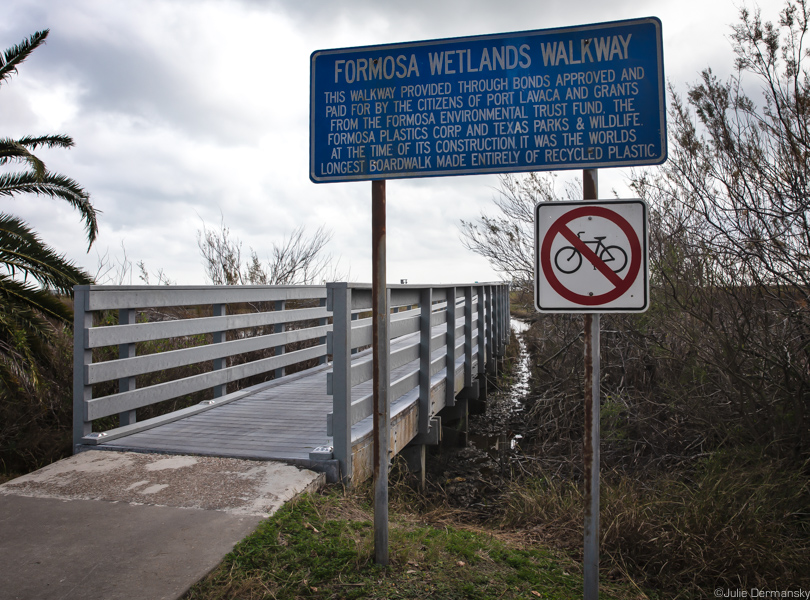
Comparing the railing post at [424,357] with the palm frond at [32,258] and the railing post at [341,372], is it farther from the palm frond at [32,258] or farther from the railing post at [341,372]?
the palm frond at [32,258]

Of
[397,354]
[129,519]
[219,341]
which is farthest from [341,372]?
[219,341]

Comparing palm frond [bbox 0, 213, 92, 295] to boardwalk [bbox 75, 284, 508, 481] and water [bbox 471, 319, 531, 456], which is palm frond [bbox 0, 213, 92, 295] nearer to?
boardwalk [bbox 75, 284, 508, 481]

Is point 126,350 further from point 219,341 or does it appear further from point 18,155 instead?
point 18,155

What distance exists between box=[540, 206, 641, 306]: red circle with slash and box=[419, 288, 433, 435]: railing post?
3683 millimetres

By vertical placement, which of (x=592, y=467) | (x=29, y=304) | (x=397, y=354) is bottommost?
(x=592, y=467)

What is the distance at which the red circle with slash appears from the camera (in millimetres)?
2998

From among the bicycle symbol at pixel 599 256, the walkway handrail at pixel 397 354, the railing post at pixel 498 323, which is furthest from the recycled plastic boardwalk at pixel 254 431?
the railing post at pixel 498 323

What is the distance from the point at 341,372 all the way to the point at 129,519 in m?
1.80

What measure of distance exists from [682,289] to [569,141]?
417 cm

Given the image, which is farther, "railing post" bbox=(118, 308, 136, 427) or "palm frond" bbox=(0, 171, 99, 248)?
"palm frond" bbox=(0, 171, 99, 248)

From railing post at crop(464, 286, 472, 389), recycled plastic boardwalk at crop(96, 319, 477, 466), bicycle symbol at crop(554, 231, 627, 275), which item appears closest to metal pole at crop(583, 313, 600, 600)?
bicycle symbol at crop(554, 231, 627, 275)

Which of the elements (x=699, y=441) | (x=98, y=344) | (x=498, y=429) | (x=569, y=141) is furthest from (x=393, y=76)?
(x=498, y=429)

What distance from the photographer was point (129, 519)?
3830 millimetres

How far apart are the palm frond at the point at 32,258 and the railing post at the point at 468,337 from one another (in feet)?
19.8
